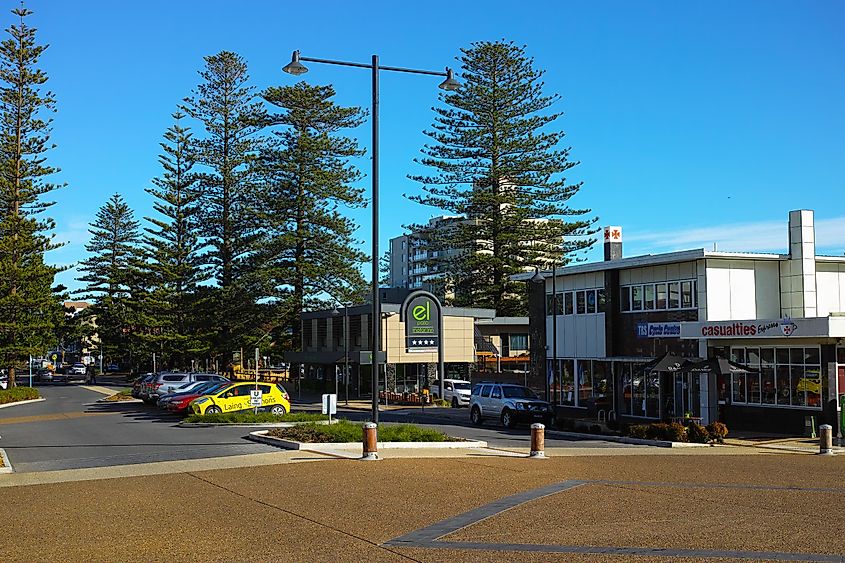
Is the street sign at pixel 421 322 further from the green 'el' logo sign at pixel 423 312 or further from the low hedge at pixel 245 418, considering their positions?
the low hedge at pixel 245 418

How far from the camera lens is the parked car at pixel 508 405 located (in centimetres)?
3142

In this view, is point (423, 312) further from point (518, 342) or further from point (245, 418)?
point (245, 418)

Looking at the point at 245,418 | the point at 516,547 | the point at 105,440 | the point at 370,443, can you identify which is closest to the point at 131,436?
the point at 105,440

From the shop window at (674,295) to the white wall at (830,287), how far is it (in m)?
4.80

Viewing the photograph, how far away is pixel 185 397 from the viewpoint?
36.2 m

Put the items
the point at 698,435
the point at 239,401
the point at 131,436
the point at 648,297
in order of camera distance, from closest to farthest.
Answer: the point at 698,435
the point at 131,436
the point at 239,401
the point at 648,297

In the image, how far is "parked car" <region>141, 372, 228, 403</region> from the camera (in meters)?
43.7

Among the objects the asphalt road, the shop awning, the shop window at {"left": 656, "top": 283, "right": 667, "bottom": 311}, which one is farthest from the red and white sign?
the shop awning

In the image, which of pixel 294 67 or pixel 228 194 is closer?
pixel 294 67

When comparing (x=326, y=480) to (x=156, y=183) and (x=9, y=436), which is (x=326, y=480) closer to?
(x=9, y=436)

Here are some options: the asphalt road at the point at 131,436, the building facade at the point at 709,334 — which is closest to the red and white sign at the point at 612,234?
the building facade at the point at 709,334

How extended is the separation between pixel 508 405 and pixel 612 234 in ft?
38.0

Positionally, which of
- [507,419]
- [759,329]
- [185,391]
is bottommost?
[507,419]

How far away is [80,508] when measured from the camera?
13.5 m
